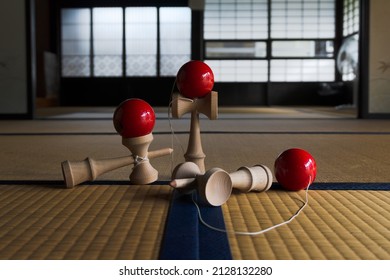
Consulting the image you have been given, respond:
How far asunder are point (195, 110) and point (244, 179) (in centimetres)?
33

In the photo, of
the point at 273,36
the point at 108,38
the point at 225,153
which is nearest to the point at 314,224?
the point at 225,153

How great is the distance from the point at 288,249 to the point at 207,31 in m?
9.07

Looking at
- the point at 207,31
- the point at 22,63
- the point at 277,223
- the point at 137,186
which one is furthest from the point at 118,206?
the point at 207,31

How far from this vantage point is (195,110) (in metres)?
1.52

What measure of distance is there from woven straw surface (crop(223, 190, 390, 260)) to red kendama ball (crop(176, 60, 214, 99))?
33 cm

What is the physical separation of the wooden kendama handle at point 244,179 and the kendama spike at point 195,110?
0.80ft

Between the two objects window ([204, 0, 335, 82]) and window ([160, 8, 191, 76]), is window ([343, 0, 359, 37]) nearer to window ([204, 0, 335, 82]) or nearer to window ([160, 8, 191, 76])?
window ([204, 0, 335, 82])

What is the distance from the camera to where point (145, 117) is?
142 centimetres

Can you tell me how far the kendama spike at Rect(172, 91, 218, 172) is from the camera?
148cm

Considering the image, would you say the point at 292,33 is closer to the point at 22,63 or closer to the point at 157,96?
the point at 157,96

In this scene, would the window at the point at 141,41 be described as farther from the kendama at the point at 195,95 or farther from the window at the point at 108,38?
the kendama at the point at 195,95

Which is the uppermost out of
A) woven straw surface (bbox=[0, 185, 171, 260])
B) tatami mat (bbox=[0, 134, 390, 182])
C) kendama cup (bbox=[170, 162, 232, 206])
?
kendama cup (bbox=[170, 162, 232, 206])

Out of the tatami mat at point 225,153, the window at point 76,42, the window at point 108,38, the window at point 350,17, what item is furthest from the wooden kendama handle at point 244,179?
the window at point 76,42

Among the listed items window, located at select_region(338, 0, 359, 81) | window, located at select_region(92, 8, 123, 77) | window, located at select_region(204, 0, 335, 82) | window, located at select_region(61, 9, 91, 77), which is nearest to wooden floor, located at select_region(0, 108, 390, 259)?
window, located at select_region(338, 0, 359, 81)
